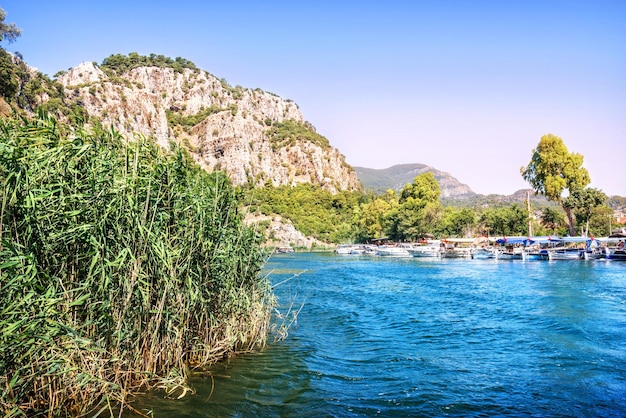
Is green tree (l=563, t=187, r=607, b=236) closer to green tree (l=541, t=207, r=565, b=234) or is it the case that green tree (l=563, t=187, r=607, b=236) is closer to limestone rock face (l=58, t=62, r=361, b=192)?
green tree (l=541, t=207, r=565, b=234)

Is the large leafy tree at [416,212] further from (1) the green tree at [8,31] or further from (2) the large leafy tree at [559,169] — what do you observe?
(1) the green tree at [8,31]

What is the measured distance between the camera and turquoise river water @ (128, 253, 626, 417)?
8352 millimetres

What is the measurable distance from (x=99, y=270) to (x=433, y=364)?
29.5ft

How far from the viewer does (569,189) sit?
59375 mm

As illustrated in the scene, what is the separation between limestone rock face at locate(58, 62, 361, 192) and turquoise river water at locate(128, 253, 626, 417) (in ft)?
335

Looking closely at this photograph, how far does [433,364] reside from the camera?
1144 cm

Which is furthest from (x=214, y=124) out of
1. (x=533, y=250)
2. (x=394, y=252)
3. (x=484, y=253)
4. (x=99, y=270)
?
(x=99, y=270)

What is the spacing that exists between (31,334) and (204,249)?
406cm

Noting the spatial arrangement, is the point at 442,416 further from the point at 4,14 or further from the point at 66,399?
the point at 4,14

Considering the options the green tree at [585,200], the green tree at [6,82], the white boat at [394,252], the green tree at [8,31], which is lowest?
the white boat at [394,252]

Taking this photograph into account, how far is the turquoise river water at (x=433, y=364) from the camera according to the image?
8.35 meters

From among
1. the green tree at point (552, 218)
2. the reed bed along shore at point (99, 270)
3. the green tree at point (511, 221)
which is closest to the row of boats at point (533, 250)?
the green tree at point (511, 221)

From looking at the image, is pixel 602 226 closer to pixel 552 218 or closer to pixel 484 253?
pixel 552 218

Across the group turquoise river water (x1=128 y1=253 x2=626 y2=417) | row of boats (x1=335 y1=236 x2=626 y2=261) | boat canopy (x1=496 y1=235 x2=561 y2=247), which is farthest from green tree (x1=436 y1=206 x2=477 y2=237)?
turquoise river water (x1=128 y1=253 x2=626 y2=417)
